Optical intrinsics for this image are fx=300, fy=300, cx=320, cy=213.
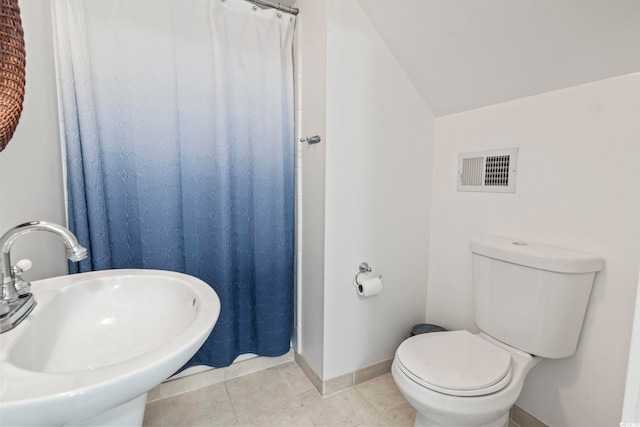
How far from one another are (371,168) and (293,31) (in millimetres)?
855

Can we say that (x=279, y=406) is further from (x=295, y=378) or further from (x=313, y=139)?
(x=313, y=139)

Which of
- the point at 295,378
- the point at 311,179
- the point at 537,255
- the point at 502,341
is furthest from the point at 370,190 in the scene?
the point at 295,378

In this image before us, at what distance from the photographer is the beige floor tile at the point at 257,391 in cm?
148

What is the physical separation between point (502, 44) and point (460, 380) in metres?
1.27

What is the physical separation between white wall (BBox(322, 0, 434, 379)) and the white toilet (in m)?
0.41

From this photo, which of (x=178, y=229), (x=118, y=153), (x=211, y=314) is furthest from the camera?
(x=178, y=229)

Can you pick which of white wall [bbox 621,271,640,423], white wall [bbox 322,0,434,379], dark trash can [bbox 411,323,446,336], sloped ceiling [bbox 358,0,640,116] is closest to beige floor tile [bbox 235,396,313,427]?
white wall [bbox 322,0,434,379]

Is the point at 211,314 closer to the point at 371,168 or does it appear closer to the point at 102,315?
the point at 102,315

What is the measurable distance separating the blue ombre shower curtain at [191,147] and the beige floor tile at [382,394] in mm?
496

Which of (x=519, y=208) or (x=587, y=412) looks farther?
(x=519, y=208)

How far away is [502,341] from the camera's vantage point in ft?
4.05

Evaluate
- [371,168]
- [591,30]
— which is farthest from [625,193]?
[371,168]

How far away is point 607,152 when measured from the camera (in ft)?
3.46

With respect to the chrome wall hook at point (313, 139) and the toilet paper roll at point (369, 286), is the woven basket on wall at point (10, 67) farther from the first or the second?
the toilet paper roll at point (369, 286)
